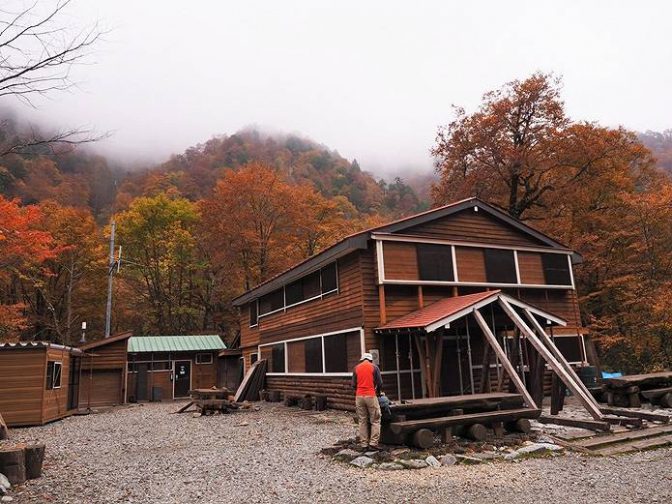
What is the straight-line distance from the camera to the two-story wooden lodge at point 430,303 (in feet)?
44.0

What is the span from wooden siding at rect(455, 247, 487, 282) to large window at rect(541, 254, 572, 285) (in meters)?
2.90

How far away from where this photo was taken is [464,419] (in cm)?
865

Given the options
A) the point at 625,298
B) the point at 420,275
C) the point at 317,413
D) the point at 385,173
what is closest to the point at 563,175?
the point at 625,298

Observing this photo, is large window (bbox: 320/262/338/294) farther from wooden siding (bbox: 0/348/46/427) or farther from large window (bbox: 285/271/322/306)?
wooden siding (bbox: 0/348/46/427)

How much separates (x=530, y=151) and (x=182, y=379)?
73.4 ft

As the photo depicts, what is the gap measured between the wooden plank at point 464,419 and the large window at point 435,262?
617cm

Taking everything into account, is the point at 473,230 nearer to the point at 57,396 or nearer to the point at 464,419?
the point at 464,419

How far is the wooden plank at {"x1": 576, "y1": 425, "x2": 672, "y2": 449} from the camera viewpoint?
8.20 metres

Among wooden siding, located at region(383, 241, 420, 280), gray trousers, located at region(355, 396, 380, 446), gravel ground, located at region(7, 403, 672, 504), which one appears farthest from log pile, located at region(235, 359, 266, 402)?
gray trousers, located at region(355, 396, 380, 446)

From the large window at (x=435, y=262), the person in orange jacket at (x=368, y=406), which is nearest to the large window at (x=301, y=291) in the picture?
the large window at (x=435, y=262)

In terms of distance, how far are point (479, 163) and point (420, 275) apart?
13.5 m

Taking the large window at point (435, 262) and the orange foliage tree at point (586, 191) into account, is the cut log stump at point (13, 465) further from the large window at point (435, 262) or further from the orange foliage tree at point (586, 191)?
the orange foliage tree at point (586, 191)

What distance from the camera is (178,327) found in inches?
1435

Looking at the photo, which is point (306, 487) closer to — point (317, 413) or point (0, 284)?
point (317, 413)
